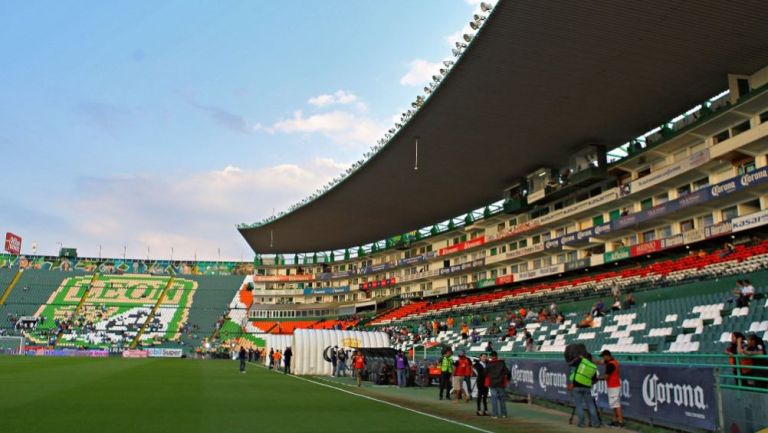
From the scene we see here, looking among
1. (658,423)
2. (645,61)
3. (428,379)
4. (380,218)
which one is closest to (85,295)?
(380,218)

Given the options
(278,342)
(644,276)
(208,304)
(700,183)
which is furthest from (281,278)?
(700,183)

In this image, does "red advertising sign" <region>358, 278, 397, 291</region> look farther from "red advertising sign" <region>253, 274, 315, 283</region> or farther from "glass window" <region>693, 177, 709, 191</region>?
"glass window" <region>693, 177, 709, 191</region>

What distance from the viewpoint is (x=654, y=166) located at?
41750mm

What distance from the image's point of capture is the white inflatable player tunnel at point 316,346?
37000 mm

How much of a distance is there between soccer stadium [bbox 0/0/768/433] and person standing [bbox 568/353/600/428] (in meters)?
0.06

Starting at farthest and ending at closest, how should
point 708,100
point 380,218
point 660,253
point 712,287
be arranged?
point 380,218 < point 660,253 < point 708,100 < point 712,287

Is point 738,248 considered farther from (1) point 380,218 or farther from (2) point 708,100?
(1) point 380,218

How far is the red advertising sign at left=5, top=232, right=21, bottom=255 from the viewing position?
99.2 meters

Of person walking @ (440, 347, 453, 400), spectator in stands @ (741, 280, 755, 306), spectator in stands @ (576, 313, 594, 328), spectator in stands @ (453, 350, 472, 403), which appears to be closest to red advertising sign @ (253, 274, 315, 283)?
spectator in stands @ (576, 313, 594, 328)

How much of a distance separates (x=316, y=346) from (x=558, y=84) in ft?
67.2

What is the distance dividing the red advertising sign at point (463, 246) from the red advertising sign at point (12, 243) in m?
72.2

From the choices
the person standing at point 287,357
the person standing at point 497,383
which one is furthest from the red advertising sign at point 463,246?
the person standing at point 497,383

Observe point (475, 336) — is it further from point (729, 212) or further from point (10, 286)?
point (10, 286)

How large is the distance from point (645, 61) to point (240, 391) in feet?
80.7
